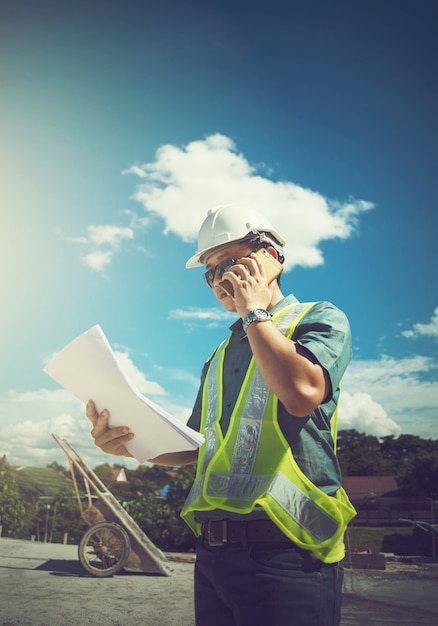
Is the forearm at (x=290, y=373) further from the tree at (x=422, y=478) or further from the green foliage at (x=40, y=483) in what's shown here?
the tree at (x=422, y=478)

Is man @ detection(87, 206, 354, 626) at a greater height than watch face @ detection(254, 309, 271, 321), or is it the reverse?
watch face @ detection(254, 309, 271, 321)

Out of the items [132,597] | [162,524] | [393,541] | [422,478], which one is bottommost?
[393,541]

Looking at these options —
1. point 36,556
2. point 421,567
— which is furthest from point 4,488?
point 421,567

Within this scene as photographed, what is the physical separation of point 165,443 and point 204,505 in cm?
35

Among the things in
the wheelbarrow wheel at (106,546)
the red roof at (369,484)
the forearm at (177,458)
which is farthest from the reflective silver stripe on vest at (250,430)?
the red roof at (369,484)

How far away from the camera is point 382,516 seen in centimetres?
2280

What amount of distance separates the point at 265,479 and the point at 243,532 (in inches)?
7.1

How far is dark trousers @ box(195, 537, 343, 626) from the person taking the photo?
1585 millimetres

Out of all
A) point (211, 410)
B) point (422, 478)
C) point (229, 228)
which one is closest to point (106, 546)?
point (211, 410)

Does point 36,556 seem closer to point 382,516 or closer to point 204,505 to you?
point 204,505

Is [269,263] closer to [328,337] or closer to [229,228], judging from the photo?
[229,228]

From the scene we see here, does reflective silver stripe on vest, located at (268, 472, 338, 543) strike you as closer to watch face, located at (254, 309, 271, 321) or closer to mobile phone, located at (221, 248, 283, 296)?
watch face, located at (254, 309, 271, 321)

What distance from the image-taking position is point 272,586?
62.8 inches

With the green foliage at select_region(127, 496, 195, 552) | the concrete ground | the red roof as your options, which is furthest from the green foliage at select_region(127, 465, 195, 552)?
the red roof
